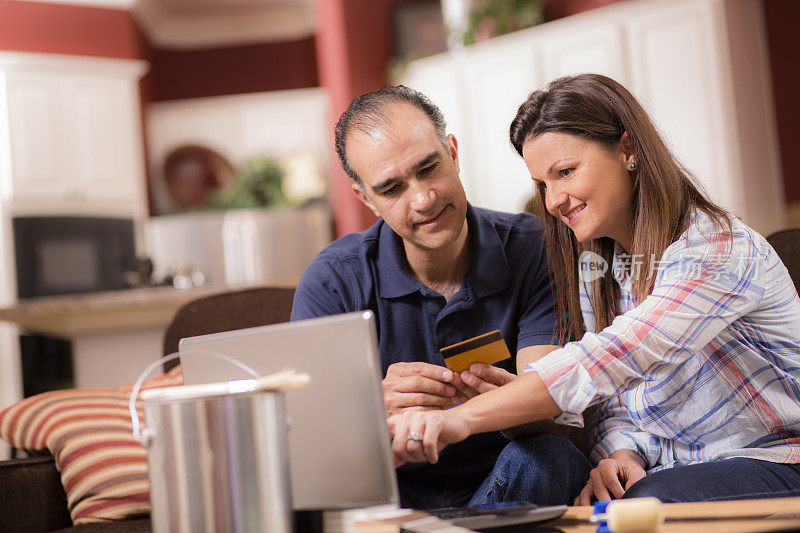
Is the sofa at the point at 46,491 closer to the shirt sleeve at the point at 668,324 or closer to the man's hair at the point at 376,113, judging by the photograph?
the man's hair at the point at 376,113

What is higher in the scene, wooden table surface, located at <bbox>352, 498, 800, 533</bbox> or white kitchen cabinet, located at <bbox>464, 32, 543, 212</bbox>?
white kitchen cabinet, located at <bbox>464, 32, 543, 212</bbox>

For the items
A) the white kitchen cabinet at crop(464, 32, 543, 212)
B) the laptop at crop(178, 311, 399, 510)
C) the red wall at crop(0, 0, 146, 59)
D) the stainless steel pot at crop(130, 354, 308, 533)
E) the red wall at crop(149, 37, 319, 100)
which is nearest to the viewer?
the stainless steel pot at crop(130, 354, 308, 533)

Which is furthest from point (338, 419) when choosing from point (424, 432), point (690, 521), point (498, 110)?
point (498, 110)

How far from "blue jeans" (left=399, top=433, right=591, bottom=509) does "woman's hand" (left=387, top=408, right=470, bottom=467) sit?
11.4 inches

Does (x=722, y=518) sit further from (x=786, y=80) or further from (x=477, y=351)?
(x=786, y=80)

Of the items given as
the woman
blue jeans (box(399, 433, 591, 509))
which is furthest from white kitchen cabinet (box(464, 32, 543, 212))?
blue jeans (box(399, 433, 591, 509))

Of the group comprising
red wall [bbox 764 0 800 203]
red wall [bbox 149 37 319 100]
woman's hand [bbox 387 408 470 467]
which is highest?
red wall [bbox 149 37 319 100]

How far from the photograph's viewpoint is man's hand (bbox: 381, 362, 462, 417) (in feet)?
4.45

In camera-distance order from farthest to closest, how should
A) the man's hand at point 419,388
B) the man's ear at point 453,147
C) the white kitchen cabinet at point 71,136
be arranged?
the white kitchen cabinet at point 71,136 < the man's ear at point 453,147 < the man's hand at point 419,388

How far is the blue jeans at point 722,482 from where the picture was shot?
1.28 m

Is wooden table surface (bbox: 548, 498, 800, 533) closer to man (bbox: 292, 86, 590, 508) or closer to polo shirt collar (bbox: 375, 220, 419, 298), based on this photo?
man (bbox: 292, 86, 590, 508)

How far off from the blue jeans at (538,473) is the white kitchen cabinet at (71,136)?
5.60m

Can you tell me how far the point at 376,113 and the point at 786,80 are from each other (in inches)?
164

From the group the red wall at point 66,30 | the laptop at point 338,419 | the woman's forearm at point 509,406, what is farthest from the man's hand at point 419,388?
the red wall at point 66,30
